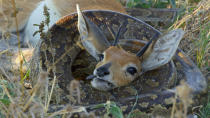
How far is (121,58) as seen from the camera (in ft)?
10.6

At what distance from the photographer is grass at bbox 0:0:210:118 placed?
93.1 inches

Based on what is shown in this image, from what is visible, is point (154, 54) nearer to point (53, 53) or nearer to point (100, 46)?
point (100, 46)

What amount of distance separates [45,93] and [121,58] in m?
0.89

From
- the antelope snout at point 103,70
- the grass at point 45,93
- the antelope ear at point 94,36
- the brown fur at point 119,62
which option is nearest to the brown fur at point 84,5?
the grass at point 45,93

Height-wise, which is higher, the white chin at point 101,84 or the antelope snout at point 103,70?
the antelope snout at point 103,70

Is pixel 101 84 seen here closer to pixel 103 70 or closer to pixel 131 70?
pixel 103 70

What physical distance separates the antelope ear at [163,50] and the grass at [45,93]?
1.88 feet

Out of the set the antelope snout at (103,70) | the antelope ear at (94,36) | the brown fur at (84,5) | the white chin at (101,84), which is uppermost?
the brown fur at (84,5)

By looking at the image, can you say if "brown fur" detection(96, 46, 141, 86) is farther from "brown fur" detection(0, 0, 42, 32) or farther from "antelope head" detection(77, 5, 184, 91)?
"brown fur" detection(0, 0, 42, 32)

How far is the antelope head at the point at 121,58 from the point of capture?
311 centimetres

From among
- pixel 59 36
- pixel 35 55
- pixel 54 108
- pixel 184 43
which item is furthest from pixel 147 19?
pixel 54 108

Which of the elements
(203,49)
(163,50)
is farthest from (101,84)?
(203,49)

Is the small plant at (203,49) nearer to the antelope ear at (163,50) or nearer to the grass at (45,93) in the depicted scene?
the grass at (45,93)

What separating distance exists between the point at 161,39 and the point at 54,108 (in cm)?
130
